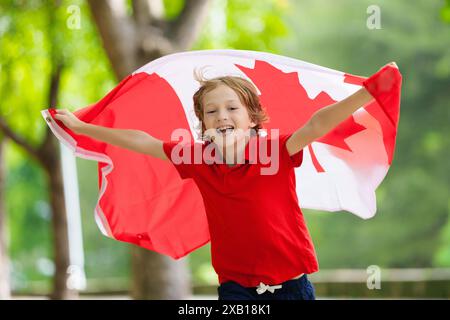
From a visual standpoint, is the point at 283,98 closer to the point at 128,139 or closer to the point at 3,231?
the point at 128,139

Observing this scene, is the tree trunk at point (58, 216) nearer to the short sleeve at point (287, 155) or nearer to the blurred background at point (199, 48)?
the blurred background at point (199, 48)

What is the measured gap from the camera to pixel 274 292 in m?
3.55

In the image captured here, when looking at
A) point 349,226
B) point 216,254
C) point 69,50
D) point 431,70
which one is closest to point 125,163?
point 216,254

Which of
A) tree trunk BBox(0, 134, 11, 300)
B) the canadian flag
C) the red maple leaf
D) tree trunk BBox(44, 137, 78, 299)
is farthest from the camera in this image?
tree trunk BBox(44, 137, 78, 299)

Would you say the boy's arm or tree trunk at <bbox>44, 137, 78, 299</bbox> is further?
tree trunk at <bbox>44, 137, 78, 299</bbox>

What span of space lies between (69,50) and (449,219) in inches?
531

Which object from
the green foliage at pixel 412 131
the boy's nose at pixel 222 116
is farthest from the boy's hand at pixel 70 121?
the green foliage at pixel 412 131

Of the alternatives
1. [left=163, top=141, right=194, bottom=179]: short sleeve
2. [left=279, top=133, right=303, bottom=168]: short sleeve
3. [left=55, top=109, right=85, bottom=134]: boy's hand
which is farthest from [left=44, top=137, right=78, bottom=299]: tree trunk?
[left=279, top=133, right=303, bottom=168]: short sleeve

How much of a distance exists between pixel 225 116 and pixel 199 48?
281 inches

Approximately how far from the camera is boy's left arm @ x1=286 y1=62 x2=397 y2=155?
10.9 ft

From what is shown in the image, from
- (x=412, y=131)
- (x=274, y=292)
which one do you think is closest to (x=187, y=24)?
(x=274, y=292)

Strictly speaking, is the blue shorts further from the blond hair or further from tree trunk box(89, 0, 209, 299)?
tree trunk box(89, 0, 209, 299)

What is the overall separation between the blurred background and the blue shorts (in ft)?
5.34
